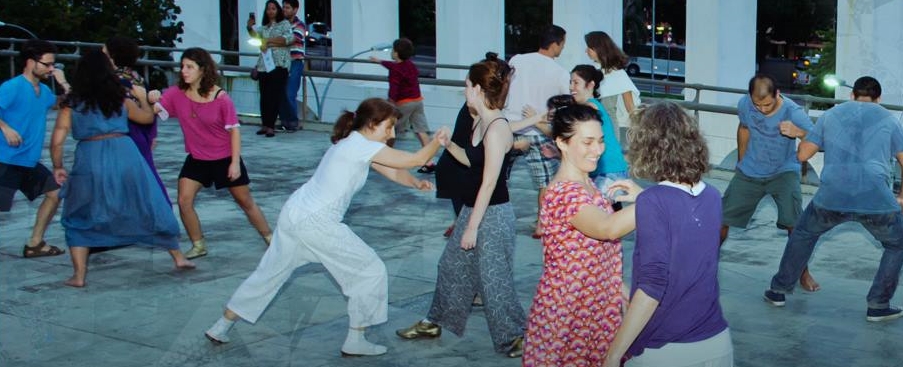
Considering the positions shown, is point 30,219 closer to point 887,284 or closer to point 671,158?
point 887,284

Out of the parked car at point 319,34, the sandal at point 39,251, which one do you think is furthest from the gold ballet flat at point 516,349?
the parked car at point 319,34

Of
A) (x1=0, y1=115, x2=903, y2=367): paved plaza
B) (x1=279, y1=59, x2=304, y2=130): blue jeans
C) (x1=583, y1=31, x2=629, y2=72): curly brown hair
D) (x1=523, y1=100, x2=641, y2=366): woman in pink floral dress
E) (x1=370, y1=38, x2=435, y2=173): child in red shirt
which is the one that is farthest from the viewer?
(x1=279, y1=59, x2=304, y2=130): blue jeans

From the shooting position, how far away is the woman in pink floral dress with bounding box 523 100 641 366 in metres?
4.76

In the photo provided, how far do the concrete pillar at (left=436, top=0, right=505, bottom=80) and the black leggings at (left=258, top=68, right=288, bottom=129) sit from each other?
4495 millimetres

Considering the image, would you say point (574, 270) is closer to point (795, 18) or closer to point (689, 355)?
point (689, 355)

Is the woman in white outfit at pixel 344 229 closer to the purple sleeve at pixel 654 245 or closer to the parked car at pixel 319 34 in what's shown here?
the purple sleeve at pixel 654 245

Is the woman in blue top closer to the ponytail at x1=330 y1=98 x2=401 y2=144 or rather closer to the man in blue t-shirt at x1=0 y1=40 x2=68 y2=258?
the ponytail at x1=330 y1=98 x2=401 y2=144

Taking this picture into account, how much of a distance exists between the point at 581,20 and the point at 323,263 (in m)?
12.5

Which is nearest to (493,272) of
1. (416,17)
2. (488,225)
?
(488,225)

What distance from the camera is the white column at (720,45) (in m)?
19.0

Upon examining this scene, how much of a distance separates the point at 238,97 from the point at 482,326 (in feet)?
37.6

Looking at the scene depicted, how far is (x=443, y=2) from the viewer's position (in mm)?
20859

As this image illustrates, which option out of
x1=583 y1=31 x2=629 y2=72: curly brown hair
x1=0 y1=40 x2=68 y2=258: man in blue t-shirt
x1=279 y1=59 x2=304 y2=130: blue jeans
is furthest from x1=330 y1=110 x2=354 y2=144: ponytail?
x1=279 y1=59 x2=304 y2=130: blue jeans

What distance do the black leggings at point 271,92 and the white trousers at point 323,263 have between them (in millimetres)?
9461
